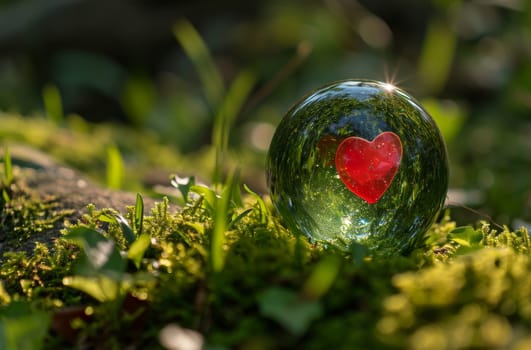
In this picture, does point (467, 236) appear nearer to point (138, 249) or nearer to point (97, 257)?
point (138, 249)

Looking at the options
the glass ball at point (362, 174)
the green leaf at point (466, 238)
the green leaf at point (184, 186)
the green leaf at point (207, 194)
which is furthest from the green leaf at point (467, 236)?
the green leaf at point (184, 186)

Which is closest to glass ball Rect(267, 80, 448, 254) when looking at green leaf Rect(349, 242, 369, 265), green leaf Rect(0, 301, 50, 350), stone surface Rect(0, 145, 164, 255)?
green leaf Rect(349, 242, 369, 265)

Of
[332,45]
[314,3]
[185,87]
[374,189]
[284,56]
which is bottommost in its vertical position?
[374,189]

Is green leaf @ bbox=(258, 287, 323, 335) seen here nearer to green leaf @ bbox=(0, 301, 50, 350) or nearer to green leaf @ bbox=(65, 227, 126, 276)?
green leaf @ bbox=(65, 227, 126, 276)

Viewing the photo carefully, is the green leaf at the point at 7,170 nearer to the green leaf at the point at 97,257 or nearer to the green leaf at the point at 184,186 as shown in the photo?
the green leaf at the point at 184,186

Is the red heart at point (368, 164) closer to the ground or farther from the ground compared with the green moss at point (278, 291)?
farther from the ground

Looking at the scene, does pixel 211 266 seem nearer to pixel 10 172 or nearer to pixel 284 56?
pixel 10 172

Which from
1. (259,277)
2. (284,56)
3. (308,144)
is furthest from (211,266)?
(284,56)
